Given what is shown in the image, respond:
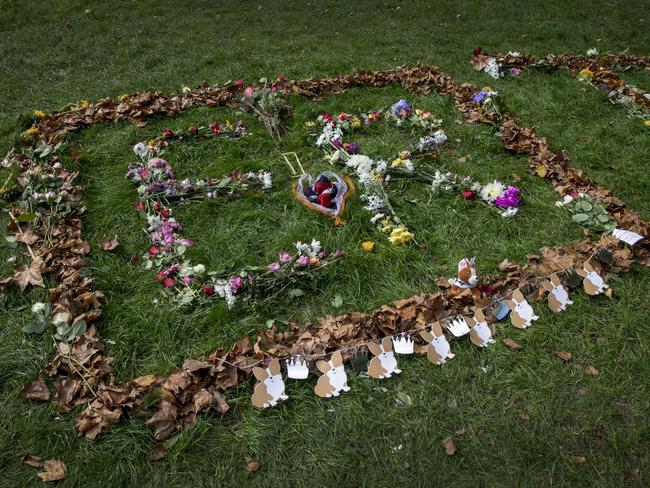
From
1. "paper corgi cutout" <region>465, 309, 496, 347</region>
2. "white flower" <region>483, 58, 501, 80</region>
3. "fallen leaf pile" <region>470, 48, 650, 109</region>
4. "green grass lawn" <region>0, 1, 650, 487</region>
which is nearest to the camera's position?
"green grass lawn" <region>0, 1, 650, 487</region>

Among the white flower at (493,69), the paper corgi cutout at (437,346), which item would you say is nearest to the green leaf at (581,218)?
the paper corgi cutout at (437,346)

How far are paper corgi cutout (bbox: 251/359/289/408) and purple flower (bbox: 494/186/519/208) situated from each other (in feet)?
8.17

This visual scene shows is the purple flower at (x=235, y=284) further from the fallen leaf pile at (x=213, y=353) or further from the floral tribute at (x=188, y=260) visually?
the fallen leaf pile at (x=213, y=353)

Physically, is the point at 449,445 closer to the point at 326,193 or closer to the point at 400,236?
the point at 400,236

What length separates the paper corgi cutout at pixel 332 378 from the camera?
2.58 metres

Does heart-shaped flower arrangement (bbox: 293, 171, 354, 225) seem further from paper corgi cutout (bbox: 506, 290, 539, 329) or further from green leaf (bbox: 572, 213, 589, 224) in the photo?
green leaf (bbox: 572, 213, 589, 224)

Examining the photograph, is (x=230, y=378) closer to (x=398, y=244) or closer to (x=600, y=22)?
(x=398, y=244)

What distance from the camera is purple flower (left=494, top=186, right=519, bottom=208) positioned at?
155 inches

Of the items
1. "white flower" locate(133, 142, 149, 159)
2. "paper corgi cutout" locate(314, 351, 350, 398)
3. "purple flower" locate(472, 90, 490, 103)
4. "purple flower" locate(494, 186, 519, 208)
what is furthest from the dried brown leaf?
"purple flower" locate(472, 90, 490, 103)

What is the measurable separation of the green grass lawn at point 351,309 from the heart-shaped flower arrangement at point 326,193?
109 mm

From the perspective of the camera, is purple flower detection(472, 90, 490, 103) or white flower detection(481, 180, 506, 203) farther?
purple flower detection(472, 90, 490, 103)

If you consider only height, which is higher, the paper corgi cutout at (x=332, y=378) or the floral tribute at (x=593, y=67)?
the paper corgi cutout at (x=332, y=378)

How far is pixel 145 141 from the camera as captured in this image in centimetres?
473

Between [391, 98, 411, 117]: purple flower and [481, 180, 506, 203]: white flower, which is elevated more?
[391, 98, 411, 117]: purple flower
